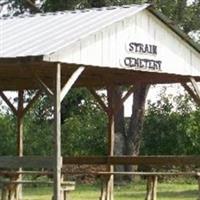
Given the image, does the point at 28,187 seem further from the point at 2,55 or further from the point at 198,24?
the point at 2,55

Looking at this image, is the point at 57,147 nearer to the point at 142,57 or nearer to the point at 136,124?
the point at 142,57

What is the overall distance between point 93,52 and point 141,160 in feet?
13.9

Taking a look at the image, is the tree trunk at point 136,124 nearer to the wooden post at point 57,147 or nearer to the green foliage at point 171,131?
the green foliage at point 171,131

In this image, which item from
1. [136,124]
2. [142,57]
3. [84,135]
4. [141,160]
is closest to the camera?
[142,57]

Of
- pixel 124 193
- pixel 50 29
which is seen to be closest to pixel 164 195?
pixel 124 193

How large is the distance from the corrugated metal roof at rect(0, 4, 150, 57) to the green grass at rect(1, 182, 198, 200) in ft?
20.1

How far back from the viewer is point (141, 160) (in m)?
17.4

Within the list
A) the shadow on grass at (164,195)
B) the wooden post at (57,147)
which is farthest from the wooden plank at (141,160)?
the wooden post at (57,147)

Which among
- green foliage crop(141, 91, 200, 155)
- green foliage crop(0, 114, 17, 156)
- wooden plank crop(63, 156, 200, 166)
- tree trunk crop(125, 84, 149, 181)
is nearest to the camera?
wooden plank crop(63, 156, 200, 166)

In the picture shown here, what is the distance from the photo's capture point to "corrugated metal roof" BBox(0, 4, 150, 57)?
1326cm

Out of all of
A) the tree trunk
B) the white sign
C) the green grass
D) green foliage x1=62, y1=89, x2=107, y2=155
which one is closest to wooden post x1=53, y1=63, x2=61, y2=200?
the white sign

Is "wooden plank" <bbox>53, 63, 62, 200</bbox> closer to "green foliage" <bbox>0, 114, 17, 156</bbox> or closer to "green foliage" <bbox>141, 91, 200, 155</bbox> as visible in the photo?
"green foliage" <bbox>0, 114, 17, 156</bbox>

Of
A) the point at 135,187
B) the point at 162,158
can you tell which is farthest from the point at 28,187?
the point at 162,158

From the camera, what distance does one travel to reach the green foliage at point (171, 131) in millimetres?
30516
